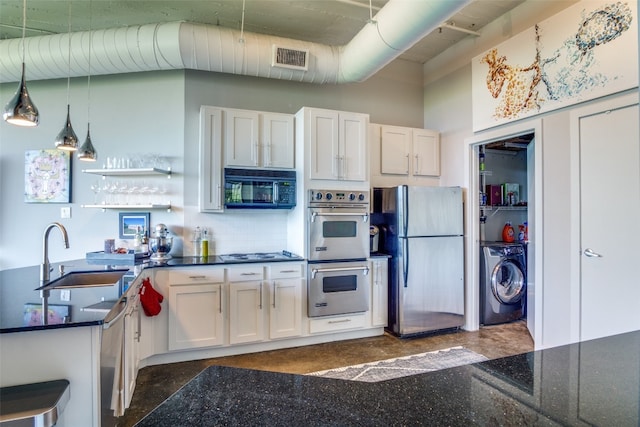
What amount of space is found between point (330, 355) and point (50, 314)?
2.42 m

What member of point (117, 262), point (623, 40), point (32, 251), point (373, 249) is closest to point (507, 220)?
point (373, 249)

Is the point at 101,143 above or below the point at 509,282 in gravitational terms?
above

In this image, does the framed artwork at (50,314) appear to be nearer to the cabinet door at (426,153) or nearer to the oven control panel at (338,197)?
the oven control panel at (338,197)

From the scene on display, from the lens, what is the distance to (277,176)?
364 centimetres

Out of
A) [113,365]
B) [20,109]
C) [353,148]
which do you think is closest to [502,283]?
[353,148]

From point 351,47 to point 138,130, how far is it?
242 cm

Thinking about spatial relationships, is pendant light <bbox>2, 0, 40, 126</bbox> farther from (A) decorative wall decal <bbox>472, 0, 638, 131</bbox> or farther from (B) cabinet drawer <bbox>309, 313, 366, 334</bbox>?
(A) decorative wall decal <bbox>472, 0, 638, 131</bbox>

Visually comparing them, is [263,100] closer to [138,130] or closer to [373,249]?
[138,130]

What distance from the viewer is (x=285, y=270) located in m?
3.45

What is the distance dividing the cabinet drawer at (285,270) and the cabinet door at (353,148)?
1.06 m

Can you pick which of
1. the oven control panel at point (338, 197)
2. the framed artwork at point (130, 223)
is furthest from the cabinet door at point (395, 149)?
the framed artwork at point (130, 223)

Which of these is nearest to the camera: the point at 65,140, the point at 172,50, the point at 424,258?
the point at 65,140

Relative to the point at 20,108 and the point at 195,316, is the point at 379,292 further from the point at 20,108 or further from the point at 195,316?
the point at 20,108

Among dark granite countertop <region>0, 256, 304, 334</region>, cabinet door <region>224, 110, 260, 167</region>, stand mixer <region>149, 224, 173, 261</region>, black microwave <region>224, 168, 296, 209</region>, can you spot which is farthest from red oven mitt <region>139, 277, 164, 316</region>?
cabinet door <region>224, 110, 260, 167</region>
